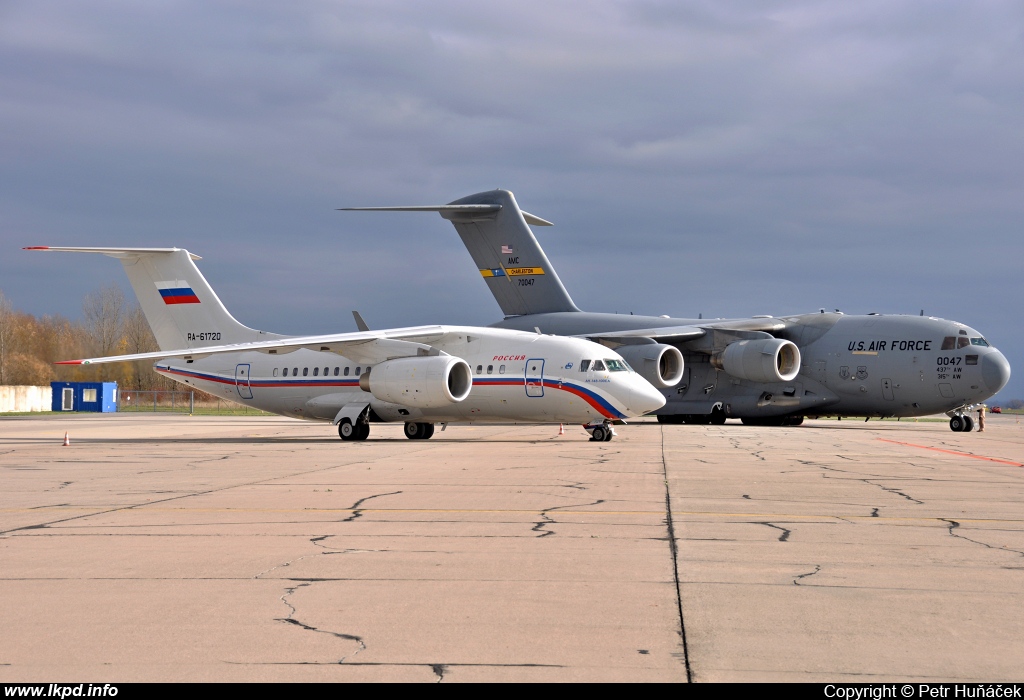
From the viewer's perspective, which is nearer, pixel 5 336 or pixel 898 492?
pixel 898 492

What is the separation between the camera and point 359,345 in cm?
2367

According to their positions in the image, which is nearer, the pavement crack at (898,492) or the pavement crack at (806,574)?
the pavement crack at (806,574)

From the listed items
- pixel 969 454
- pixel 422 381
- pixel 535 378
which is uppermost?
pixel 535 378

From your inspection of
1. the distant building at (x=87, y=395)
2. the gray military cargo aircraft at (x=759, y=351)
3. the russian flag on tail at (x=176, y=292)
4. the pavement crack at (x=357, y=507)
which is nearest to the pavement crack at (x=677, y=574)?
the pavement crack at (x=357, y=507)

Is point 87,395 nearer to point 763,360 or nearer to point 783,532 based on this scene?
point 763,360

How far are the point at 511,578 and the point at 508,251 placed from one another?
30.1 m

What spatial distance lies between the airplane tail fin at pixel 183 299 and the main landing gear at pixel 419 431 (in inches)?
184

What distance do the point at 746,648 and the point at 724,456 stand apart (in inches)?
510

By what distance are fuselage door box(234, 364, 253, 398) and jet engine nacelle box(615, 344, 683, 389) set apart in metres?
10.9

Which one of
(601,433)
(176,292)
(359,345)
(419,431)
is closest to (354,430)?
(419,431)

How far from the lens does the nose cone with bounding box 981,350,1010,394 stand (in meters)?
28.1

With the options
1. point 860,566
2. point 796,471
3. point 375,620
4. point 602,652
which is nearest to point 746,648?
point 602,652

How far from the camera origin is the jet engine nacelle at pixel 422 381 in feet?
72.0

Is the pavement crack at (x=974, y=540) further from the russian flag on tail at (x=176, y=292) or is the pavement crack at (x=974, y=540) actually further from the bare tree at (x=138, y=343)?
the bare tree at (x=138, y=343)
